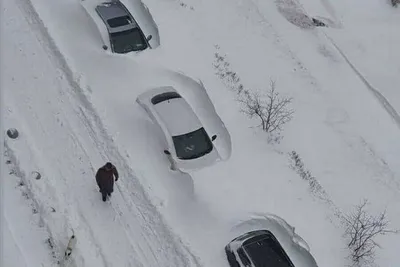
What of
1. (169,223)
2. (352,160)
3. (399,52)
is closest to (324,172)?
(352,160)

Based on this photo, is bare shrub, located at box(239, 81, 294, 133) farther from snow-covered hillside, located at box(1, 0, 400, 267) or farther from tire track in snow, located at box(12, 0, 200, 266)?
tire track in snow, located at box(12, 0, 200, 266)

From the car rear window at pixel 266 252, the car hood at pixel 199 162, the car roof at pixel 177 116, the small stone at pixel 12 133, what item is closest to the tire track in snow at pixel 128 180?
the car hood at pixel 199 162

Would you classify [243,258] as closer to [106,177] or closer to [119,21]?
[106,177]

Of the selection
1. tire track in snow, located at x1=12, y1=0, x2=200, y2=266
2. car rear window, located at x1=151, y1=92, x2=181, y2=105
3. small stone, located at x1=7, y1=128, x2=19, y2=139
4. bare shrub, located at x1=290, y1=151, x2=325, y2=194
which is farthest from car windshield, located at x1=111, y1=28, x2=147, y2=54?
bare shrub, located at x1=290, y1=151, x2=325, y2=194

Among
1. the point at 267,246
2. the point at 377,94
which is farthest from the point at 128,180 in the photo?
the point at 377,94

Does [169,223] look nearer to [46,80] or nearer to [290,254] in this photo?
[290,254]
